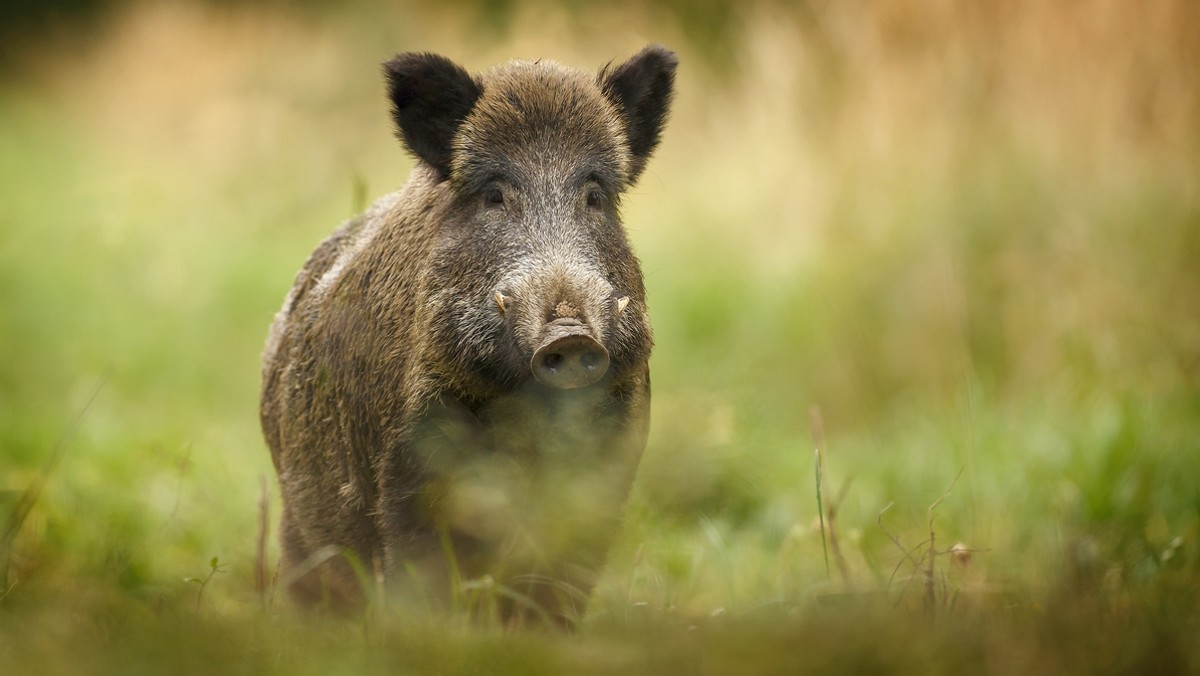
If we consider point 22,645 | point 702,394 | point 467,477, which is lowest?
point 22,645

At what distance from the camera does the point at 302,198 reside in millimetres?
11875

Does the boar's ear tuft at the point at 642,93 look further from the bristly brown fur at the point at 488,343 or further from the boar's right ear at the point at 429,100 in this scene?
the boar's right ear at the point at 429,100

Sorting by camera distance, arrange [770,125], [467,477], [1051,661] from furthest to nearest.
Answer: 1. [770,125]
2. [467,477]
3. [1051,661]

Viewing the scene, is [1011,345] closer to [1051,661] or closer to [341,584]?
[341,584]

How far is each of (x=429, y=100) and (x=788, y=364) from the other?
4.29 meters

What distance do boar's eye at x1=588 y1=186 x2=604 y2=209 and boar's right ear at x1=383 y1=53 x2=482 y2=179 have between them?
18.4 inches

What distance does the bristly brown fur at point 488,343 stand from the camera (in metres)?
3.44

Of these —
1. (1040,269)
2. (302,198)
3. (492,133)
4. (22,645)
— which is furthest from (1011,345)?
(302,198)

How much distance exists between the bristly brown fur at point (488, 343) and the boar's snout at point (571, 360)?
0.03 meters

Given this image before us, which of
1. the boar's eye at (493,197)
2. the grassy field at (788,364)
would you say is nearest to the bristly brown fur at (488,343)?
the boar's eye at (493,197)

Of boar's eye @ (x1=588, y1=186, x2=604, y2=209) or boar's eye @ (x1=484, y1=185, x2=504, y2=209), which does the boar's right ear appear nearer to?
boar's eye @ (x1=484, y1=185, x2=504, y2=209)

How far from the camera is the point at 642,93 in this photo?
13.7 feet

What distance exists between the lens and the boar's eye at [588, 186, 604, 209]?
3885 mm

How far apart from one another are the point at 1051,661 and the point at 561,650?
86cm
